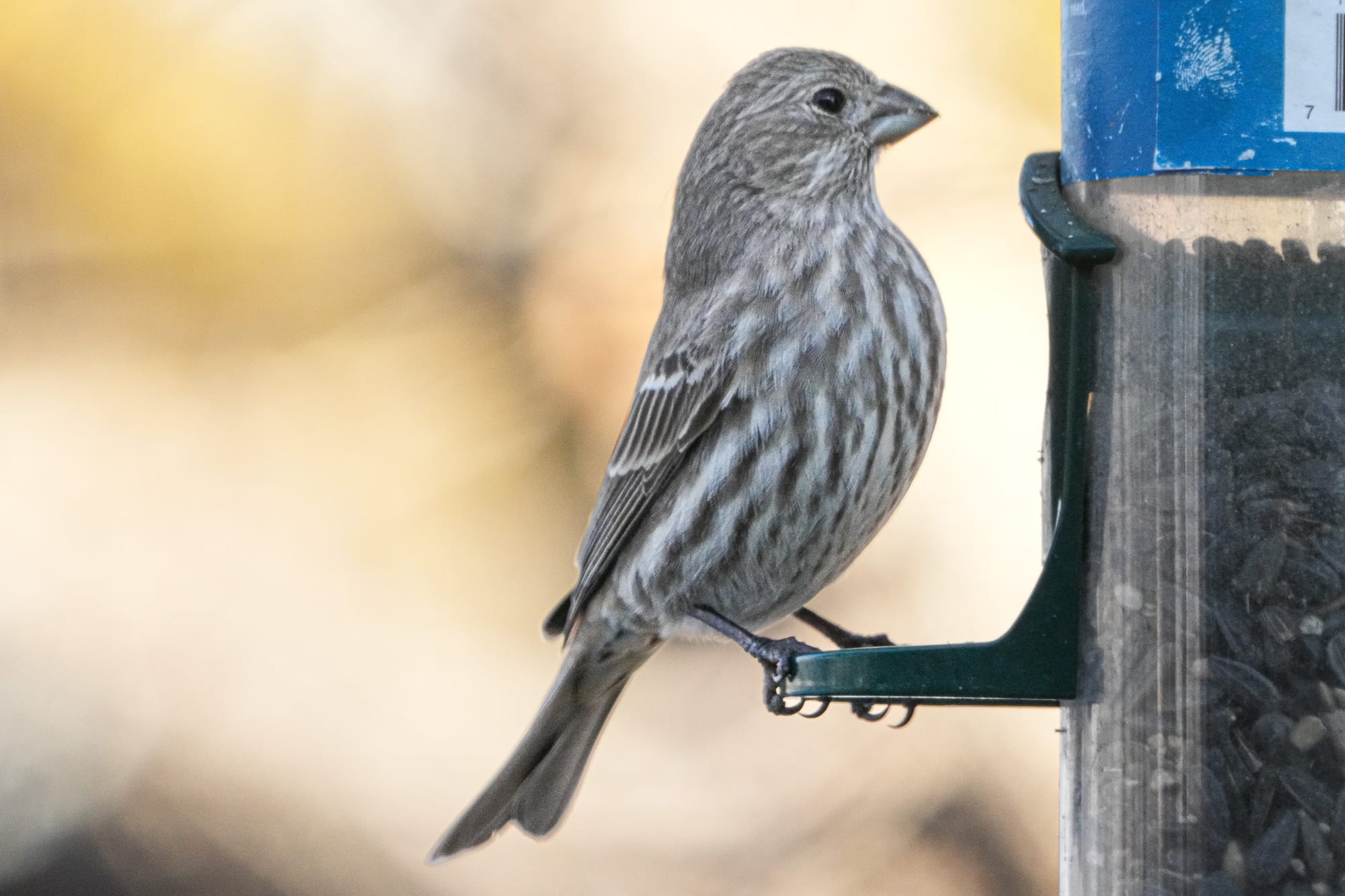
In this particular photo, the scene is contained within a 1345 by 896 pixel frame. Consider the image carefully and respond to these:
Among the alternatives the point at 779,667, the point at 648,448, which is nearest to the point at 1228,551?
the point at 779,667

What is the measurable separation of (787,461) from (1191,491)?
4.52 feet

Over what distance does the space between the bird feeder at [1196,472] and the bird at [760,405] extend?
852mm

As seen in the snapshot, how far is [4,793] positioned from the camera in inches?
305

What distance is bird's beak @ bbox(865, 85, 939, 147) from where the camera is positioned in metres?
5.47

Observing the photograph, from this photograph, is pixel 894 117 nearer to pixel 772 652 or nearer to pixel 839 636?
pixel 839 636

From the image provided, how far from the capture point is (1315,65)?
12.0ft

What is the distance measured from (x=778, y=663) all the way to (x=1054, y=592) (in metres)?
0.92

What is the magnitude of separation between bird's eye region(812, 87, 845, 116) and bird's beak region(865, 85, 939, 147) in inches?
3.7

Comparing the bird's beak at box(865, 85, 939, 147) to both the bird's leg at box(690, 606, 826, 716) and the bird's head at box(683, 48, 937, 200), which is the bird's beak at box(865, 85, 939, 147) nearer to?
the bird's head at box(683, 48, 937, 200)

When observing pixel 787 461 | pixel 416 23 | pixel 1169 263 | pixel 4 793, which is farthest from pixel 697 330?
pixel 4 793

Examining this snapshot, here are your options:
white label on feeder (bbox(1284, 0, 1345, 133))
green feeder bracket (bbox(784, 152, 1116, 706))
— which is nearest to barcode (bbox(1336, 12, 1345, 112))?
white label on feeder (bbox(1284, 0, 1345, 133))

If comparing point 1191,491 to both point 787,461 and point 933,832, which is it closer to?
point 787,461

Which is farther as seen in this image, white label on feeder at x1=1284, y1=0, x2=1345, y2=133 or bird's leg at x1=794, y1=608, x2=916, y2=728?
bird's leg at x1=794, y1=608, x2=916, y2=728

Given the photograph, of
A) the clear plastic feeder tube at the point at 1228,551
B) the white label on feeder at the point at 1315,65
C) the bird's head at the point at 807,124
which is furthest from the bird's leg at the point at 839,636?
the white label on feeder at the point at 1315,65
